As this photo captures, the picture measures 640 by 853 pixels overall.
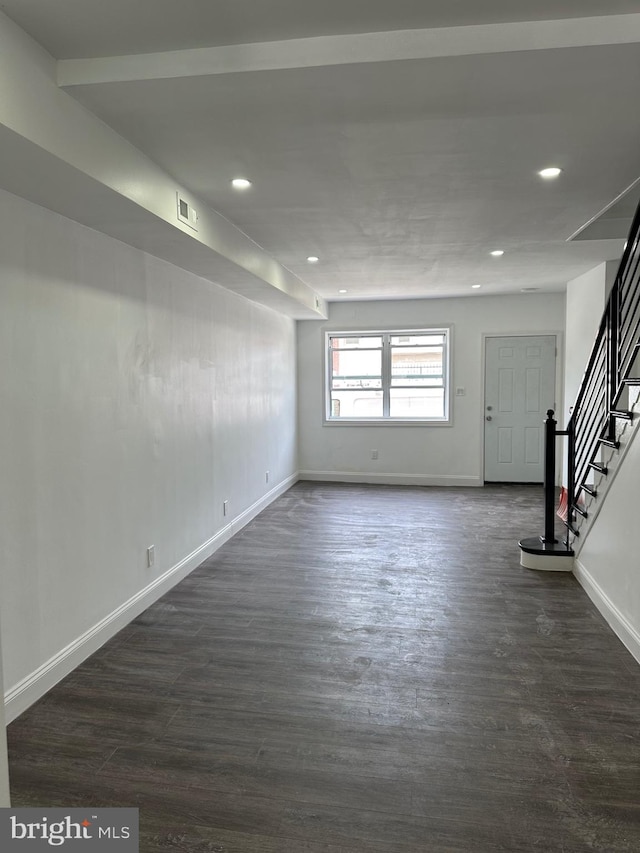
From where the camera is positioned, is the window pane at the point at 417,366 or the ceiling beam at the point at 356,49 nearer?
the ceiling beam at the point at 356,49

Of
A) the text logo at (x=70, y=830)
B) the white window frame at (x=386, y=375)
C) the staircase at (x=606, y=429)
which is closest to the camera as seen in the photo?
the text logo at (x=70, y=830)

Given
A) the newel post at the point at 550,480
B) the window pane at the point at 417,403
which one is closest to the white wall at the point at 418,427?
the window pane at the point at 417,403

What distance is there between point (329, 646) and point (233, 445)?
8.58 feet

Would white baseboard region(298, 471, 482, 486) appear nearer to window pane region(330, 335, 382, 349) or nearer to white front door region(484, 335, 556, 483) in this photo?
white front door region(484, 335, 556, 483)

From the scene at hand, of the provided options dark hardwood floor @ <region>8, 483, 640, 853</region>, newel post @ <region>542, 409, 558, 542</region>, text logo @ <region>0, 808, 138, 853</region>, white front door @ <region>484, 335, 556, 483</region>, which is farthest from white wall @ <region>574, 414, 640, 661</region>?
white front door @ <region>484, 335, 556, 483</region>

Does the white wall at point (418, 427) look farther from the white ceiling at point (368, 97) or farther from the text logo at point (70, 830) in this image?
the text logo at point (70, 830)

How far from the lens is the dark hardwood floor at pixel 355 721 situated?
1857 millimetres

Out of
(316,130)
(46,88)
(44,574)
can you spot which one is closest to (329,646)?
(44,574)

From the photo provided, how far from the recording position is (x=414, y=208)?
3.55 meters

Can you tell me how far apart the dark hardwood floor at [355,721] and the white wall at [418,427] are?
3662 mm

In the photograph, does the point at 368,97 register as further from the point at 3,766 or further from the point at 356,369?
the point at 356,369

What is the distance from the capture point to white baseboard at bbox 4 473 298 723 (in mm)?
2500

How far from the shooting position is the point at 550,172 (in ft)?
9.70

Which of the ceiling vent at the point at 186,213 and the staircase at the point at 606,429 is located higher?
the ceiling vent at the point at 186,213
